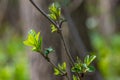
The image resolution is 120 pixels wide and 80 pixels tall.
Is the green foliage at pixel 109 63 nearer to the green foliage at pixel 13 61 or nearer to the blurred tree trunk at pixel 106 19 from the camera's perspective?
the green foliage at pixel 13 61

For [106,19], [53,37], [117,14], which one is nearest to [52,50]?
[53,37]

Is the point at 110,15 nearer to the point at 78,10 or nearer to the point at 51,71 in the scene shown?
the point at 78,10

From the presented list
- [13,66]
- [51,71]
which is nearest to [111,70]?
[13,66]

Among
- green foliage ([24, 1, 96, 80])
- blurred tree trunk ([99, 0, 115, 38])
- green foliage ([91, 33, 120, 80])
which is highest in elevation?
blurred tree trunk ([99, 0, 115, 38])

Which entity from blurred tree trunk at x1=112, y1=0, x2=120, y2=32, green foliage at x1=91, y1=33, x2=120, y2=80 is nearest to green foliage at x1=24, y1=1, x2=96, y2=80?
green foliage at x1=91, y1=33, x2=120, y2=80

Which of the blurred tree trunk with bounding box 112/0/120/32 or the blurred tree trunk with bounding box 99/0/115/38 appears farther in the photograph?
the blurred tree trunk with bounding box 112/0/120/32

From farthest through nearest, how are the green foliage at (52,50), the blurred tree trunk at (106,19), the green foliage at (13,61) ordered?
the blurred tree trunk at (106,19)
the green foliage at (13,61)
the green foliage at (52,50)

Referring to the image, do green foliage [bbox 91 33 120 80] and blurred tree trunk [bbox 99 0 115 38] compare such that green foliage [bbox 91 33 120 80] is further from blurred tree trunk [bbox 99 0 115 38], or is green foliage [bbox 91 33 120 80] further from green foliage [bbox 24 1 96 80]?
green foliage [bbox 24 1 96 80]

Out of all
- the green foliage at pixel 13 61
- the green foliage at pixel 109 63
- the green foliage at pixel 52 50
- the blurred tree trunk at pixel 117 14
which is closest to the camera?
the green foliage at pixel 52 50

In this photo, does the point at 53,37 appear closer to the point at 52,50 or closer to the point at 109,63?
the point at 52,50

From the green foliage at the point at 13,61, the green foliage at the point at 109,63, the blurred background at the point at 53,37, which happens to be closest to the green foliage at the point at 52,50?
the blurred background at the point at 53,37
